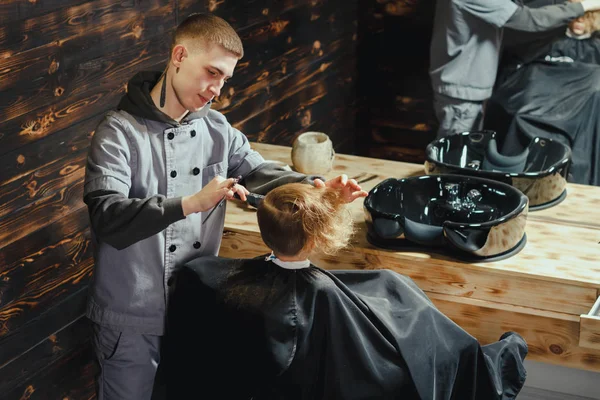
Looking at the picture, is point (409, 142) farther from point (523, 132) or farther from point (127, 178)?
point (127, 178)

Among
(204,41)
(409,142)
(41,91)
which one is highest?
(204,41)

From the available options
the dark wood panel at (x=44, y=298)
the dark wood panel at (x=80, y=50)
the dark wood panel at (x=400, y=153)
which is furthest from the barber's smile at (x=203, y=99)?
the dark wood panel at (x=400, y=153)

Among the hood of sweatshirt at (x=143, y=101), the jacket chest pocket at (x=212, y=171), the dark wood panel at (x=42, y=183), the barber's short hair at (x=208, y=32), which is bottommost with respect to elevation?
the dark wood panel at (x=42, y=183)

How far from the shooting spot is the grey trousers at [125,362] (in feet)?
7.66

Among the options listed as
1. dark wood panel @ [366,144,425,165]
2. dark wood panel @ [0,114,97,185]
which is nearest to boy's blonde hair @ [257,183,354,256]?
dark wood panel @ [0,114,97,185]

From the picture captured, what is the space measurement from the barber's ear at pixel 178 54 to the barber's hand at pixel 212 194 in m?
0.37

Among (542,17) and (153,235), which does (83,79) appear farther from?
(542,17)

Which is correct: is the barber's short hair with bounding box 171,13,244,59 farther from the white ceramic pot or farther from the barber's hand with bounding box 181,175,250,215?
the white ceramic pot

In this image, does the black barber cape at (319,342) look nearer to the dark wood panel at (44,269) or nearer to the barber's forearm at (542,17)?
the dark wood panel at (44,269)

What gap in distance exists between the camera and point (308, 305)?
83.7 inches

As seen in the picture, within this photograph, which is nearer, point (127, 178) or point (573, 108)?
point (127, 178)

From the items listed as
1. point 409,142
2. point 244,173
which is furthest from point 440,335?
point 409,142

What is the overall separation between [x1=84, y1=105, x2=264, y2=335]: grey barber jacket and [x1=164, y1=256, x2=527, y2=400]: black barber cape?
0.07m

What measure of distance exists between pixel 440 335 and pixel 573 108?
5.54 feet
